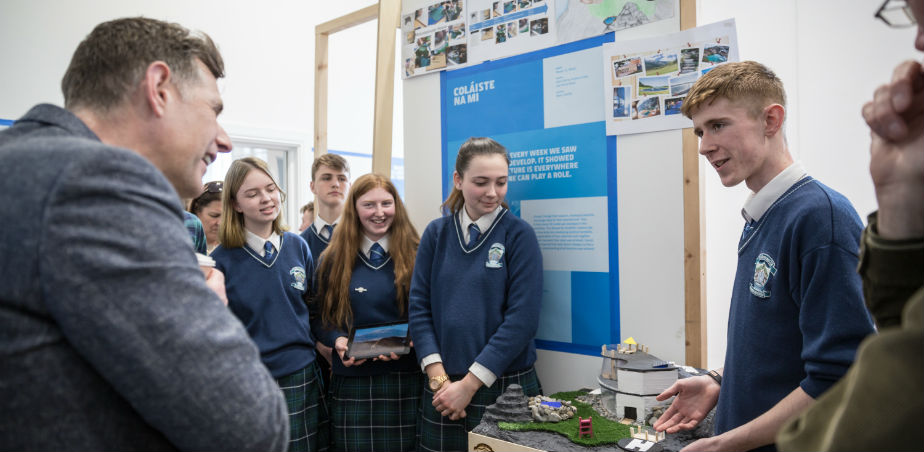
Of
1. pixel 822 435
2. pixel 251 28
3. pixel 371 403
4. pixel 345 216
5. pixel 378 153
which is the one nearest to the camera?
pixel 822 435

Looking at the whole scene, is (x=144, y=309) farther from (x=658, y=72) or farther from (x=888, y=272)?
(x=658, y=72)

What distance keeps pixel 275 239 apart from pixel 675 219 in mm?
1648

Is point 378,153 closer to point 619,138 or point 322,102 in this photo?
point 322,102

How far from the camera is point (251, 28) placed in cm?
489

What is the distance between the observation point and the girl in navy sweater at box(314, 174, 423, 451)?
2.44 metres

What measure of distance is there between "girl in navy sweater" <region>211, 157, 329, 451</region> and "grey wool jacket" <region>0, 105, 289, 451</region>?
1.63 metres

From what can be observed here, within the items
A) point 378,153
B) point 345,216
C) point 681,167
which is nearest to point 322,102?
point 378,153

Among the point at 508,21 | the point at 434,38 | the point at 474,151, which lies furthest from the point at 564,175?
the point at 434,38

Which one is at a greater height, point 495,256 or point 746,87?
point 746,87

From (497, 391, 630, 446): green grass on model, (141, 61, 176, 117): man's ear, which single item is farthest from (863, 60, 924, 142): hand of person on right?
(497, 391, 630, 446): green grass on model

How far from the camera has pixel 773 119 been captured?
4.36ft

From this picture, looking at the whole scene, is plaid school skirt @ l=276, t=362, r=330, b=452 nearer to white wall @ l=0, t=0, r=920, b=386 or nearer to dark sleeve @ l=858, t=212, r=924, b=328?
white wall @ l=0, t=0, r=920, b=386

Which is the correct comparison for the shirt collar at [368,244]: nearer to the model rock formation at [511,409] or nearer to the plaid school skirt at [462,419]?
the plaid school skirt at [462,419]

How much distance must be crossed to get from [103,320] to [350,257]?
186 cm
